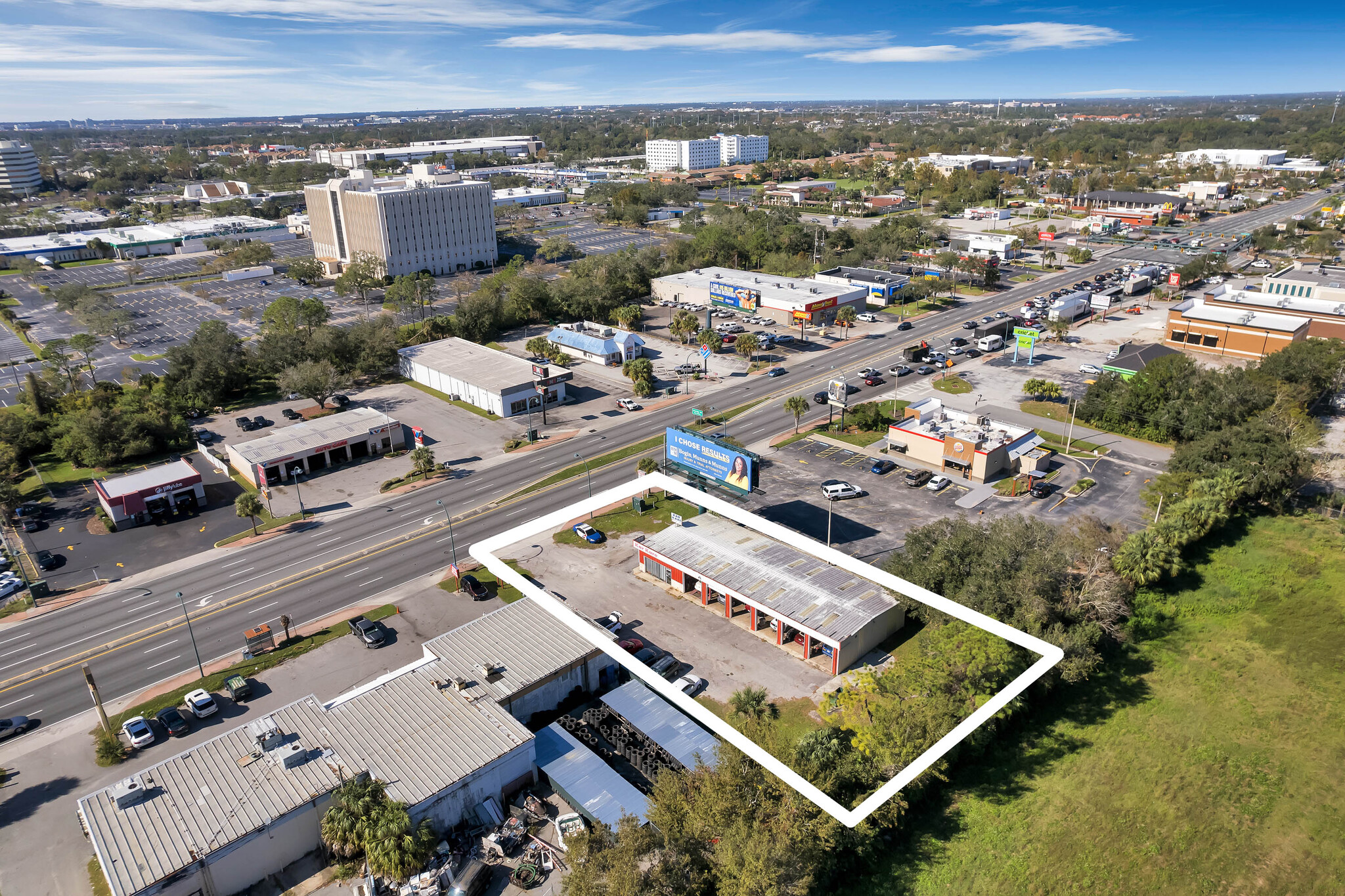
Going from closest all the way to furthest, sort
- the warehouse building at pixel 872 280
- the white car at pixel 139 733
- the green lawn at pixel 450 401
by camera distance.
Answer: the white car at pixel 139 733, the green lawn at pixel 450 401, the warehouse building at pixel 872 280

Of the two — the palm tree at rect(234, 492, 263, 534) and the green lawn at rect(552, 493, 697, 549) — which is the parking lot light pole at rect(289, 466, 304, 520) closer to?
the palm tree at rect(234, 492, 263, 534)

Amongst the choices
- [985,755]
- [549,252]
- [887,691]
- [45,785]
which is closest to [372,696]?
[45,785]

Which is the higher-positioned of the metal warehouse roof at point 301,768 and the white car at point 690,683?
the metal warehouse roof at point 301,768

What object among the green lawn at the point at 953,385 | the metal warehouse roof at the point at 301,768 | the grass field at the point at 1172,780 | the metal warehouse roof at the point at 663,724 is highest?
the green lawn at the point at 953,385

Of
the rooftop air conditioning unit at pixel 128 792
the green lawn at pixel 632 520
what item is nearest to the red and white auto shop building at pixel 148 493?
the green lawn at pixel 632 520

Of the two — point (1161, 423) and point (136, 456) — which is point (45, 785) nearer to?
point (136, 456)

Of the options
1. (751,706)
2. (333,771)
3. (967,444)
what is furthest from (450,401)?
(751,706)

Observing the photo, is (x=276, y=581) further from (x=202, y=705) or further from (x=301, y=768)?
(x=301, y=768)

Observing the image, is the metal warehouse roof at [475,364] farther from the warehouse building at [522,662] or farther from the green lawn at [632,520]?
the warehouse building at [522,662]
